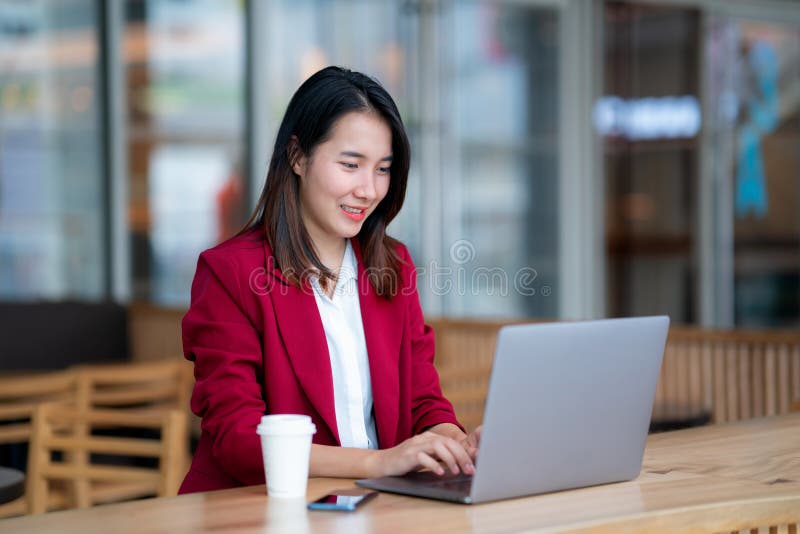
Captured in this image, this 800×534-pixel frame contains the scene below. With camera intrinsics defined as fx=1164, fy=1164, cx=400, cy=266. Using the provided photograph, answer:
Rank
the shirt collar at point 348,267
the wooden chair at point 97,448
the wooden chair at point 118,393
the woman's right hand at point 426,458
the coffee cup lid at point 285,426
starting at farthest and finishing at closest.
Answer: the wooden chair at point 118,393 → the wooden chair at point 97,448 → the shirt collar at point 348,267 → the woman's right hand at point 426,458 → the coffee cup lid at point 285,426

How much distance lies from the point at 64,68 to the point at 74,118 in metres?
0.26

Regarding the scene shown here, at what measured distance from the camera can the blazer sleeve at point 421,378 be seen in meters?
1.99

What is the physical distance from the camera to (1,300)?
5.80m

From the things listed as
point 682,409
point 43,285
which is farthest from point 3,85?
point 682,409

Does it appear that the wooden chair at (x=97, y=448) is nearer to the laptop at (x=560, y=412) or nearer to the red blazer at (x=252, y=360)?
the red blazer at (x=252, y=360)

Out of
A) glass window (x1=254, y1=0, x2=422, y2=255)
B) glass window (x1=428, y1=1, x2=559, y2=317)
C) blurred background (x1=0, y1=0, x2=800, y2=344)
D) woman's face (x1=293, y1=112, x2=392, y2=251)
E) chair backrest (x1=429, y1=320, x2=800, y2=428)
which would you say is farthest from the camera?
glass window (x1=428, y1=1, x2=559, y2=317)

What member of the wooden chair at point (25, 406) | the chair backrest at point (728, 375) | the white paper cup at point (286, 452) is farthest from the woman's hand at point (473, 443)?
the chair backrest at point (728, 375)

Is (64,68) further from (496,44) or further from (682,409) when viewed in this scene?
(682,409)

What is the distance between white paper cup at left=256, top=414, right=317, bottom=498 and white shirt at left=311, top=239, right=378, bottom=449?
335mm

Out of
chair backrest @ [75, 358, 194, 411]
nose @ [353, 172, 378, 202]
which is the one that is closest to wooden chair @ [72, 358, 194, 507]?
chair backrest @ [75, 358, 194, 411]

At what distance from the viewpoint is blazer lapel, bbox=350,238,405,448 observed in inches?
74.0

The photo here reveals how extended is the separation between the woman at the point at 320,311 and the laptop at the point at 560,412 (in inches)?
6.0

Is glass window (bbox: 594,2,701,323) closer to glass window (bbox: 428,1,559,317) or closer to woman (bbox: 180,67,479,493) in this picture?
glass window (bbox: 428,1,559,317)

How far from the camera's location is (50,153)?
601 cm
